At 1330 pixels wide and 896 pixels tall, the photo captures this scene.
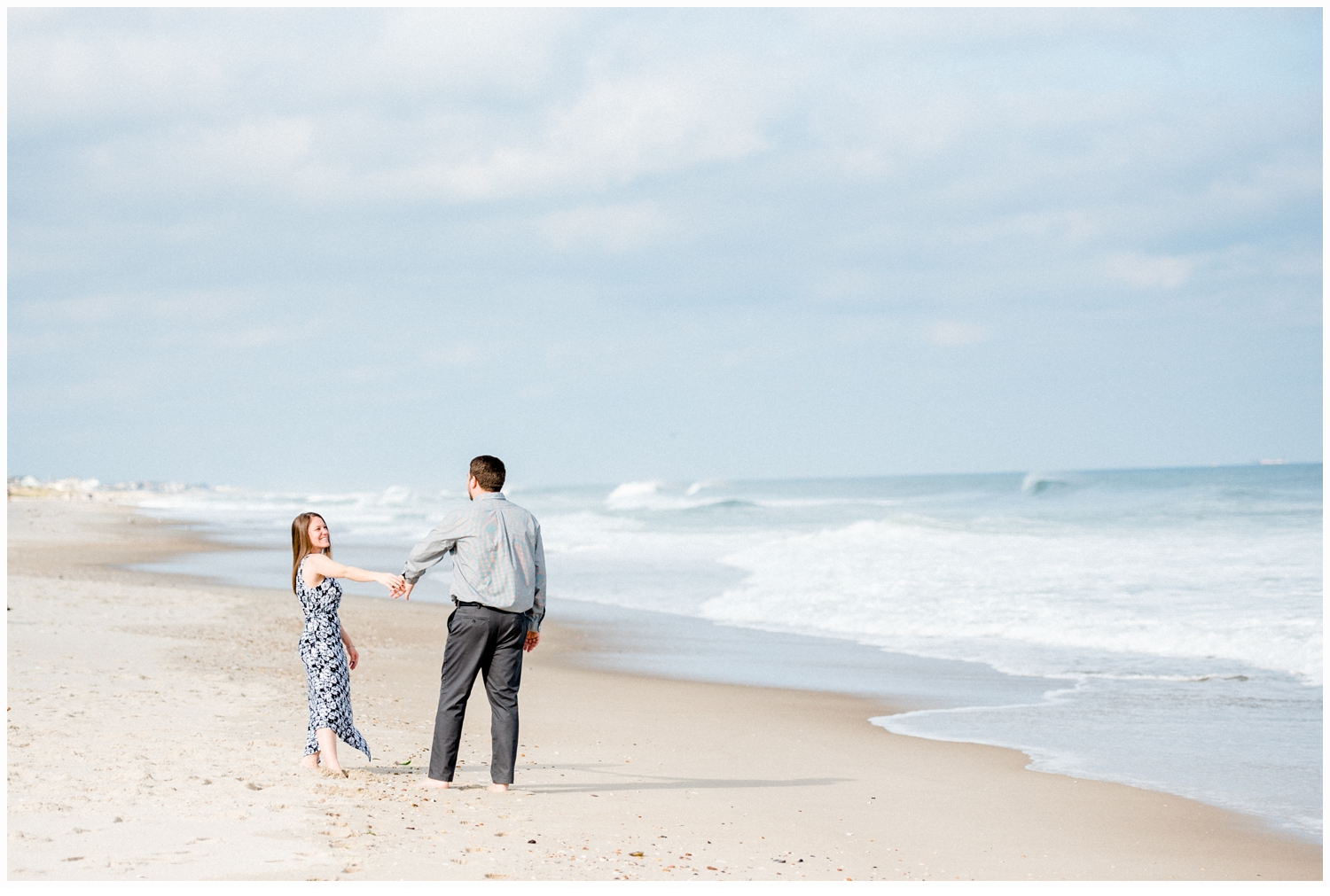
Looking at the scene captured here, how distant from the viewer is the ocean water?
7961 mm

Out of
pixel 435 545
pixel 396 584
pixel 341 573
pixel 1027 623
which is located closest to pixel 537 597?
pixel 435 545

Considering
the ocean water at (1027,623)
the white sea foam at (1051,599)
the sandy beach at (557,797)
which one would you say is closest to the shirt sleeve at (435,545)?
the sandy beach at (557,797)

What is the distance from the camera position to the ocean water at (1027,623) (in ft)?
26.1

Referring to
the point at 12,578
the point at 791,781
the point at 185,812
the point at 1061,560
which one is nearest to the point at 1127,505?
the point at 1061,560

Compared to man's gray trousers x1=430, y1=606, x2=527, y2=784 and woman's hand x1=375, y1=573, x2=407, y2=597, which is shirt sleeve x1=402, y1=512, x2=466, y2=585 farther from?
man's gray trousers x1=430, y1=606, x2=527, y2=784

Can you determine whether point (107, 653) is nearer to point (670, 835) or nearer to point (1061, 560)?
point (670, 835)

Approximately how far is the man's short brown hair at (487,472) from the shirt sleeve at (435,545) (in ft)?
0.73

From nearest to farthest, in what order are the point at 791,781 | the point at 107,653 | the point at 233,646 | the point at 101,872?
the point at 101,872 < the point at 791,781 < the point at 107,653 < the point at 233,646

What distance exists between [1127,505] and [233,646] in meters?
34.2

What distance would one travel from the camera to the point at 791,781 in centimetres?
667

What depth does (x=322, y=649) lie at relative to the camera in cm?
599

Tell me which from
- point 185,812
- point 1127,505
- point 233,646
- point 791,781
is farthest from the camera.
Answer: point 1127,505

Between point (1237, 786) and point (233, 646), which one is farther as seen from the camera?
point (233, 646)

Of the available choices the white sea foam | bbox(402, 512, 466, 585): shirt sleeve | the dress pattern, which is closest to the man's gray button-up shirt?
bbox(402, 512, 466, 585): shirt sleeve
